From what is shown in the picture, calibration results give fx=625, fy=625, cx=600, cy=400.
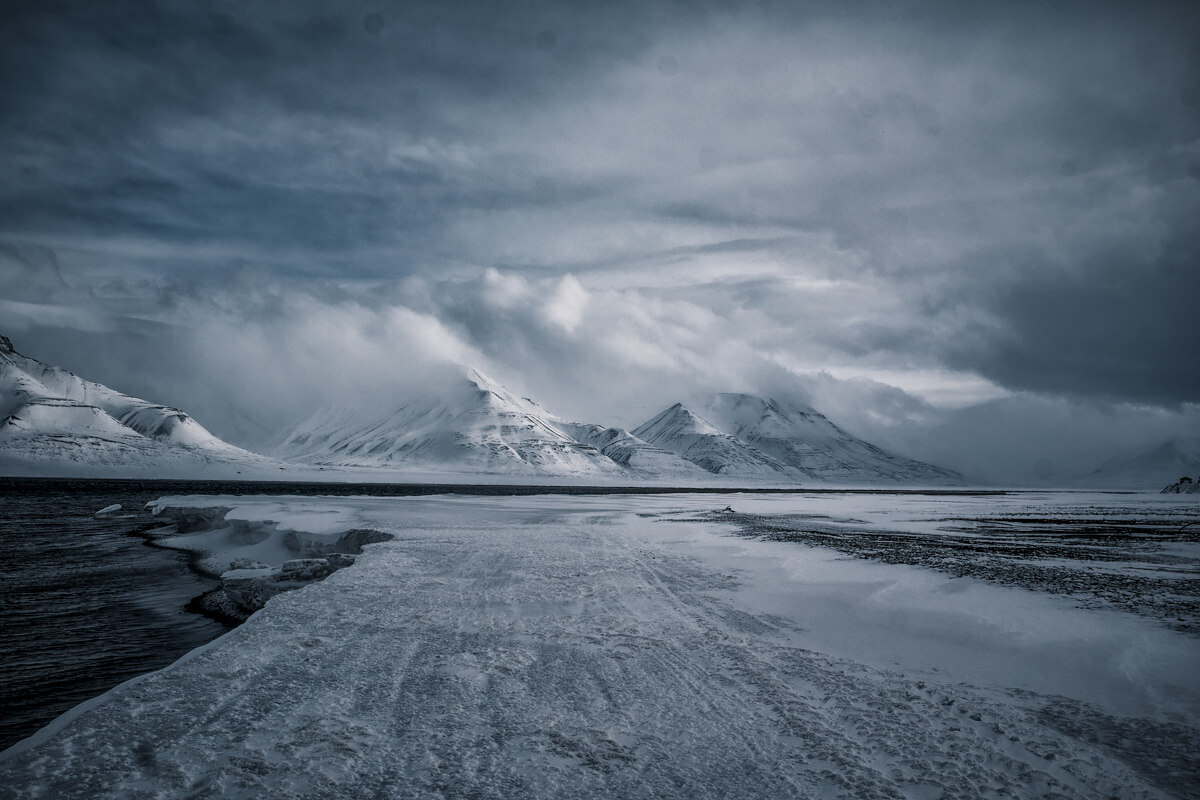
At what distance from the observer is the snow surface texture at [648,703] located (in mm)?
5875

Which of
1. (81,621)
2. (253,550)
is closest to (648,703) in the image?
(81,621)

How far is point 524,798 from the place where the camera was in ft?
18.2

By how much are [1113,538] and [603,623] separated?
30.8 m

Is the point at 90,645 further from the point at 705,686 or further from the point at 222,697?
the point at 705,686

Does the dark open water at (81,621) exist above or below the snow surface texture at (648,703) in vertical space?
below

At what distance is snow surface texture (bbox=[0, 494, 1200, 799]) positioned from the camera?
5.88 m

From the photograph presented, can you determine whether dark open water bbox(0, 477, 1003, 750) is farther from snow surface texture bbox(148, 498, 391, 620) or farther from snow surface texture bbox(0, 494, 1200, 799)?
snow surface texture bbox(0, 494, 1200, 799)

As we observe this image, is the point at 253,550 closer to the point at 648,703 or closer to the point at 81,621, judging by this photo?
the point at 81,621

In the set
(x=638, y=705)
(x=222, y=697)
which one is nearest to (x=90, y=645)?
(x=222, y=697)

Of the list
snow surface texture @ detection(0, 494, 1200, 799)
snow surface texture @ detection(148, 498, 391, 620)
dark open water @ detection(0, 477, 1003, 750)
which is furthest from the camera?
snow surface texture @ detection(148, 498, 391, 620)

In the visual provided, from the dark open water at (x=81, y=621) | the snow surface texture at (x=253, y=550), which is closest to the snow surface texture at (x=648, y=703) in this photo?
the dark open water at (x=81, y=621)

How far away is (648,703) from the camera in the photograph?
7859 mm

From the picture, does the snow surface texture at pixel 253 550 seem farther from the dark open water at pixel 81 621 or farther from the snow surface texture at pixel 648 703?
the snow surface texture at pixel 648 703

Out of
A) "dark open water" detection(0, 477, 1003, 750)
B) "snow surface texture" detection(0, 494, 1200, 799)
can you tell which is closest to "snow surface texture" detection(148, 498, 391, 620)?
"dark open water" detection(0, 477, 1003, 750)
